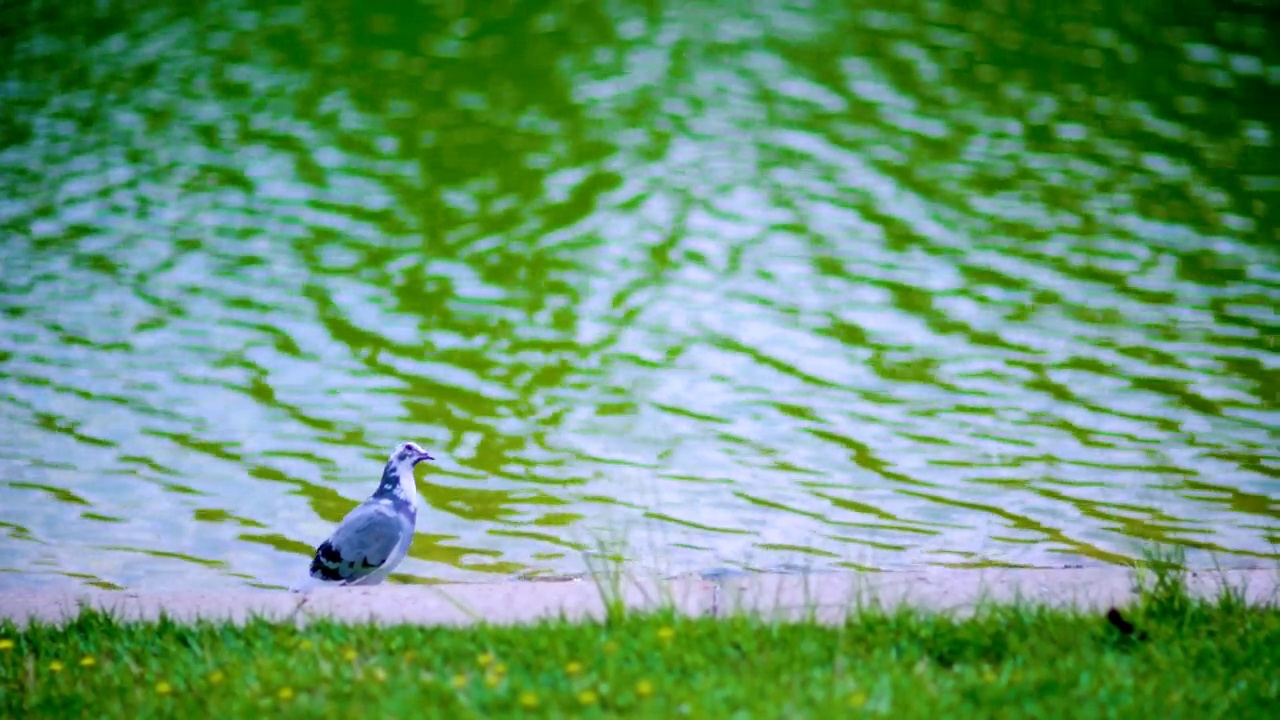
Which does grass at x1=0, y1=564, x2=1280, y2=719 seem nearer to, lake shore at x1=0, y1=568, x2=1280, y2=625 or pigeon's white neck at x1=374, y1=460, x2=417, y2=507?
lake shore at x1=0, y1=568, x2=1280, y2=625

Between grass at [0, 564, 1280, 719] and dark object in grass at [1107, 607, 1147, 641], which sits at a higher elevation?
dark object in grass at [1107, 607, 1147, 641]

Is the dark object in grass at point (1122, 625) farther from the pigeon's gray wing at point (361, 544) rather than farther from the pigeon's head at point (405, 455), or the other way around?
Result: the pigeon's head at point (405, 455)

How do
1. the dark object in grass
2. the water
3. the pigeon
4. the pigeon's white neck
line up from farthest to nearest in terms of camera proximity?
the water
the pigeon's white neck
the pigeon
the dark object in grass

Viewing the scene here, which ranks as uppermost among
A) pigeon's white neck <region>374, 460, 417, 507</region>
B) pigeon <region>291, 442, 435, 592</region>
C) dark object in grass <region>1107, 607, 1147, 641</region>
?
dark object in grass <region>1107, 607, 1147, 641</region>

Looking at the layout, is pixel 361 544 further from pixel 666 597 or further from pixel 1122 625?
pixel 1122 625

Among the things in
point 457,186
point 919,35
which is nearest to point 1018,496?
point 457,186

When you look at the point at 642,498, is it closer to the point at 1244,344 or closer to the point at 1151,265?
the point at 1244,344

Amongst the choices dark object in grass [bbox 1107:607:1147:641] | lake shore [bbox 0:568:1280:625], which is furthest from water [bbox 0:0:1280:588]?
dark object in grass [bbox 1107:607:1147:641]

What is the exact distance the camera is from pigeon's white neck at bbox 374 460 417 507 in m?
6.66

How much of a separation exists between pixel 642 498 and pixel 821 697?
13.6 ft

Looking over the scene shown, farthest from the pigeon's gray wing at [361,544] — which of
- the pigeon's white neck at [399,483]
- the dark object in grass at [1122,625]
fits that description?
the dark object in grass at [1122,625]

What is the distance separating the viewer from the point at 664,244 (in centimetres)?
1312

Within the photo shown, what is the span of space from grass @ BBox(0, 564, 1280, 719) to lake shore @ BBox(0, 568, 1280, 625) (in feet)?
0.43

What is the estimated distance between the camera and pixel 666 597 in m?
5.12
